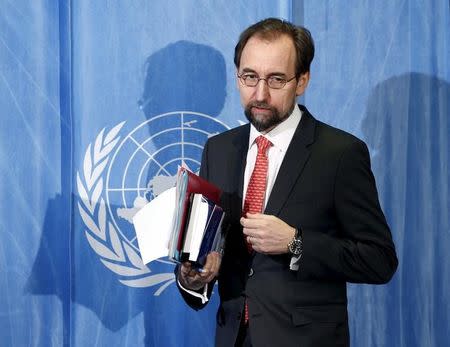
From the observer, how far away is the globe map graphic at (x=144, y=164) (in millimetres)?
2555

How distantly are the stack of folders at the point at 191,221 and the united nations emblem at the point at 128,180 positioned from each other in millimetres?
884

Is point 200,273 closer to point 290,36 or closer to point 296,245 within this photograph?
point 296,245

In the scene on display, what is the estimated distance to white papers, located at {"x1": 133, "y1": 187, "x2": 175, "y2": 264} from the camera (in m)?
1.76

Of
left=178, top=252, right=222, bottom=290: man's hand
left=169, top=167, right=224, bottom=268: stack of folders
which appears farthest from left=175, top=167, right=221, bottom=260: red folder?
left=178, top=252, right=222, bottom=290: man's hand

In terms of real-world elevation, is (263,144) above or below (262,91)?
below

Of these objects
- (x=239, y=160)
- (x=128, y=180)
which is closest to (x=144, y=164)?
(x=128, y=180)

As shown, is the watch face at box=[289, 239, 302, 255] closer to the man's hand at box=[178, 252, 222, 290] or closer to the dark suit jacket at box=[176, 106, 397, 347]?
the dark suit jacket at box=[176, 106, 397, 347]

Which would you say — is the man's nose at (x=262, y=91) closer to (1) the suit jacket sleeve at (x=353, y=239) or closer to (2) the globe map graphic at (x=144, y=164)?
(1) the suit jacket sleeve at (x=353, y=239)

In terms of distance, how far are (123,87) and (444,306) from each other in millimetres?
1557

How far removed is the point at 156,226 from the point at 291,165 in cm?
40

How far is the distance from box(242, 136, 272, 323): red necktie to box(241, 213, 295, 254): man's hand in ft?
0.40

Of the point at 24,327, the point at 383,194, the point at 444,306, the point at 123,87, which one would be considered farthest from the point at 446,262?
the point at 24,327

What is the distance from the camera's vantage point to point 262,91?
1846 millimetres

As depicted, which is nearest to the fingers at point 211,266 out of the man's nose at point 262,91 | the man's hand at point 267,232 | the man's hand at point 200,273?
the man's hand at point 200,273
